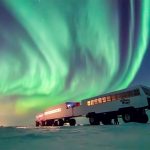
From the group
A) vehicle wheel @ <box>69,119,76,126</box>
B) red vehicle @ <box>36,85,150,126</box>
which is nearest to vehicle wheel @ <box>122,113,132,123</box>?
red vehicle @ <box>36,85,150,126</box>

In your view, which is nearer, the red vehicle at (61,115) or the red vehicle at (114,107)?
the red vehicle at (114,107)

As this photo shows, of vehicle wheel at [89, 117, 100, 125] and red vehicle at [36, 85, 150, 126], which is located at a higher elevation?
red vehicle at [36, 85, 150, 126]

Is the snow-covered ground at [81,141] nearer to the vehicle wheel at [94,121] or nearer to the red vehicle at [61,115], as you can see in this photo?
the vehicle wheel at [94,121]

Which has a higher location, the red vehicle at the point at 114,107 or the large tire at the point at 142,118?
the red vehicle at the point at 114,107

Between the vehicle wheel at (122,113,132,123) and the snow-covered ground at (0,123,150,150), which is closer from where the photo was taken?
the snow-covered ground at (0,123,150,150)

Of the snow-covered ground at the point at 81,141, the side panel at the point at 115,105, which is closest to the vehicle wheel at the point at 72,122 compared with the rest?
the side panel at the point at 115,105

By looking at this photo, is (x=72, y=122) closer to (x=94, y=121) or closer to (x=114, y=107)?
(x=94, y=121)

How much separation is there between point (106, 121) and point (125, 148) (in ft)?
92.4

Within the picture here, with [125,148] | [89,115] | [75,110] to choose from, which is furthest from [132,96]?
[125,148]

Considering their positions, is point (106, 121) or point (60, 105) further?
point (60, 105)

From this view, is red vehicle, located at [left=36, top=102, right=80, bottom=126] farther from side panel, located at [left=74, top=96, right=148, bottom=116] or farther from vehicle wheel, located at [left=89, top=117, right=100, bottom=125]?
vehicle wheel, located at [left=89, top=117, right=100, bottom=125]

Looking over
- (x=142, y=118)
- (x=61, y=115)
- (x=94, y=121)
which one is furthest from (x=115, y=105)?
(x=61, y=115)

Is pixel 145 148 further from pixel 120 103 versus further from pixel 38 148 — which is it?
pixel 120 103

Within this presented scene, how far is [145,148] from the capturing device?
6.93 metres
